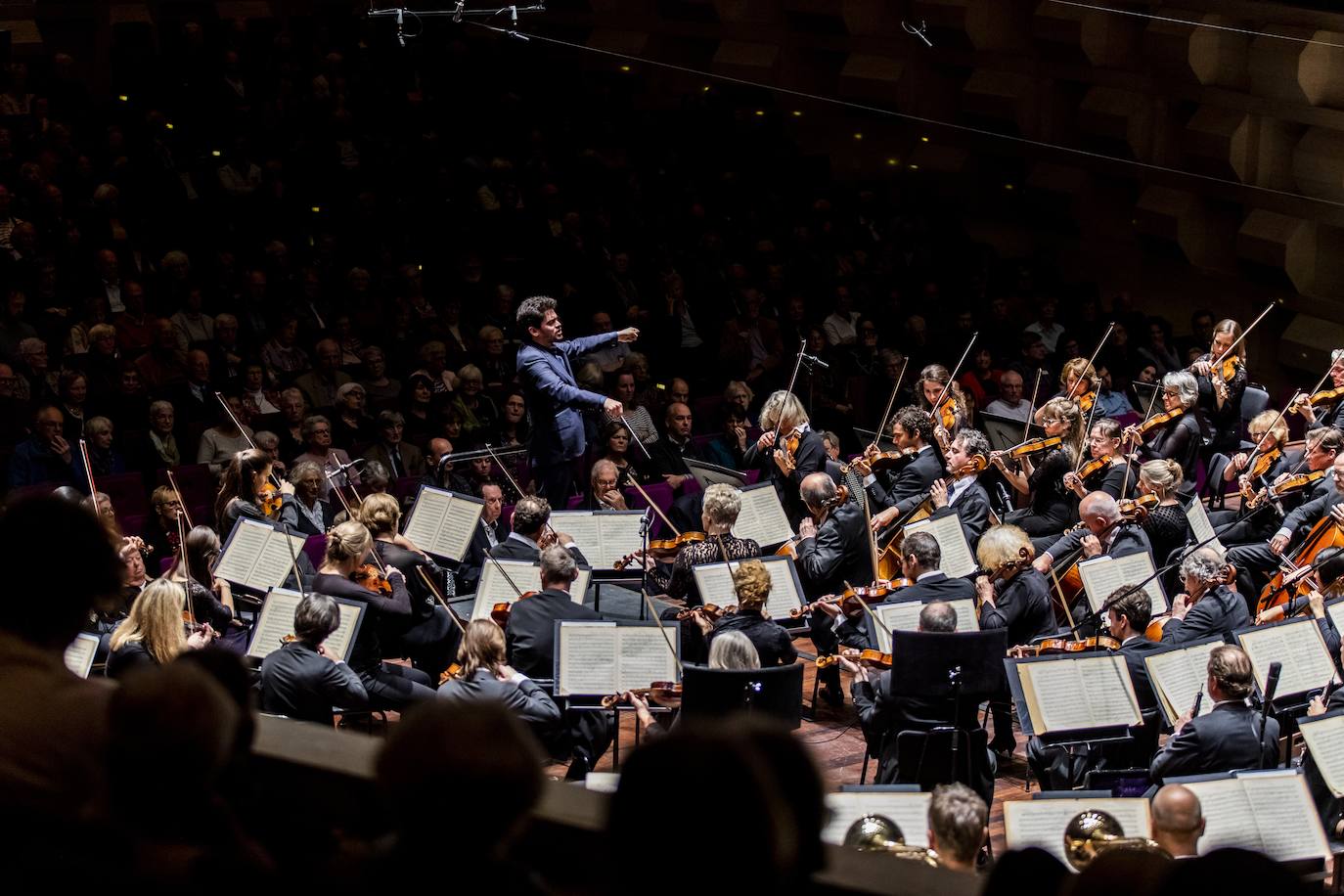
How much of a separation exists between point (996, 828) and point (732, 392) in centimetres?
449

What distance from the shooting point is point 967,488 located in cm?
823

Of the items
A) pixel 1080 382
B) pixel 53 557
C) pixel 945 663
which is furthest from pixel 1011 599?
pixel 53 557

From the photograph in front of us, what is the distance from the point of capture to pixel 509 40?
1464 cm

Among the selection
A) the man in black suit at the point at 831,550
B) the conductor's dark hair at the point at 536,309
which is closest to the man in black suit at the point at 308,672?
the man in black suit at the point at 831,550

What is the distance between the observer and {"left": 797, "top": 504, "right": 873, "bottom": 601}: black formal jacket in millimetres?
7379

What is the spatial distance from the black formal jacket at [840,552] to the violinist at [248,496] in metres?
2.58

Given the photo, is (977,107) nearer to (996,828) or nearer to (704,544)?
(704,544)

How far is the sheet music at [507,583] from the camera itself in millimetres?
6555

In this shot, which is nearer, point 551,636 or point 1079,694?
point 1079,694

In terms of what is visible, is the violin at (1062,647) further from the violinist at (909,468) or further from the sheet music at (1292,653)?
the violinist at (909,468)

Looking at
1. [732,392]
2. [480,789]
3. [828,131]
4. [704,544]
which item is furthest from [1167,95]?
[480,789]

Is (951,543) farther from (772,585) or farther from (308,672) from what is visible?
(308,672)

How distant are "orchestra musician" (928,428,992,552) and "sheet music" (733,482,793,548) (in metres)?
1.00

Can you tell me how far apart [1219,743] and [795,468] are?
378 cm
